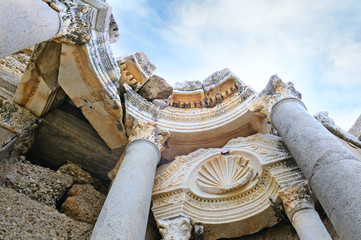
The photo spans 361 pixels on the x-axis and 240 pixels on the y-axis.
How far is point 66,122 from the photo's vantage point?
7059mm

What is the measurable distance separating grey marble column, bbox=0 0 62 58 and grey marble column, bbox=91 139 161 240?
2.39 m

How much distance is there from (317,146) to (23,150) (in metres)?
6.15

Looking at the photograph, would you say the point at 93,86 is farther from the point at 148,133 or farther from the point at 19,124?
the point at 19,124

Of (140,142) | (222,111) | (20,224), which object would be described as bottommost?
(20,224)

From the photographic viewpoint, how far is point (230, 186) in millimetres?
5770

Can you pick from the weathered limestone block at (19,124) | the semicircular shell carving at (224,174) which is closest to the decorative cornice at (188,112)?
the semicircular shell carving at (224,174)

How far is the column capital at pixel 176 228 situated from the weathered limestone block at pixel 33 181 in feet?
7.65

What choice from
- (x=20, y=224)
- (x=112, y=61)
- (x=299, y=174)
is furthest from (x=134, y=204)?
(x=112, y=61)

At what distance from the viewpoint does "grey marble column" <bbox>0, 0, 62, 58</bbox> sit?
2850 millimetres

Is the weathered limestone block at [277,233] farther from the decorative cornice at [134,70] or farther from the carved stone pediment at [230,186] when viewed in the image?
the decorative cornice at [134,70]

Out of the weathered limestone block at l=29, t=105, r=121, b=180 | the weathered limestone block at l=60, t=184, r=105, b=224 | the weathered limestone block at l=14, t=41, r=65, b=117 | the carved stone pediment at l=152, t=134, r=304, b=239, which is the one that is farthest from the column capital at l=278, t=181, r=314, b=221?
the weathered limestone block at l=14, t=41, r=65, b=117

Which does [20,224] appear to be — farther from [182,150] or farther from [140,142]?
Result: [182,150]

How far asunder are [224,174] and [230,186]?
1.82ft

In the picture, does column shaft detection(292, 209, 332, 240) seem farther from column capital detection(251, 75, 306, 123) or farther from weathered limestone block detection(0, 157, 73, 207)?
weathered limestone block detection(0, 157, 73, 207)
